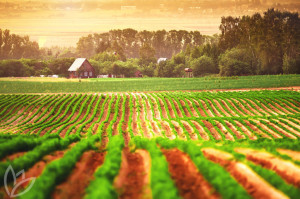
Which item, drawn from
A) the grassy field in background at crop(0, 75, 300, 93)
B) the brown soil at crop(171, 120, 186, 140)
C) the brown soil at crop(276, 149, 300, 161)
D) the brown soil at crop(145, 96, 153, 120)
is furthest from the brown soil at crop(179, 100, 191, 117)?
the brown soil at crop(276, 149, 300, 161)

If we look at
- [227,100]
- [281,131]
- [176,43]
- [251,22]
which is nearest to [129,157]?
[281,131]

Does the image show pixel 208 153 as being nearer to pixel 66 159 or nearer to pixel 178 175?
pixel 178 175

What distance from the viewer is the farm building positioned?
9624cm

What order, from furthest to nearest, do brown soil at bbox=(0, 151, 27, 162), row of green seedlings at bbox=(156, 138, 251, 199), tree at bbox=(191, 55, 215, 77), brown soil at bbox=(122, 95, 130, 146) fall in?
tree at bbox=(191, 55, 215, 77)
brown soil at bbox=(122, 95, 130, 146)
brown soil at bbox=(0, 151, 27, 162)
row of green seedlings at bbox=(156, 138, 251, 199)

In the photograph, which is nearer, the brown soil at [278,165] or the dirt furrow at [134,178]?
the dirt furrow at [134,178]

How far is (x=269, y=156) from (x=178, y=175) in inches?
135

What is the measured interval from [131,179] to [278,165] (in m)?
4.43

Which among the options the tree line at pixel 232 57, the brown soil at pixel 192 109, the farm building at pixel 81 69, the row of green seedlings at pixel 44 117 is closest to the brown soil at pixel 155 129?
the brown soil at pixel 192 109

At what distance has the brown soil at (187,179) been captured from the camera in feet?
24.8

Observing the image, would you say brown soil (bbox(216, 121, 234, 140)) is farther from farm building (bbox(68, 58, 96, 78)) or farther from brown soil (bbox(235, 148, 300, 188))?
farm building (bbox(68, 58, 96, 78))

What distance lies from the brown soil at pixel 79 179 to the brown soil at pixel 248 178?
3.97 m

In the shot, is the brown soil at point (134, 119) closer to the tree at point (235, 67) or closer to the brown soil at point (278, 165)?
the brown soil at point (278, 165)

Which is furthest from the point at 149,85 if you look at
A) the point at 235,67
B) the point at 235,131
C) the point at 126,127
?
the point at 235,131

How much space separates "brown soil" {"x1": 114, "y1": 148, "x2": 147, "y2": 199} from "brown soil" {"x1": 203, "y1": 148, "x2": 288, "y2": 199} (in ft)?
8.06
